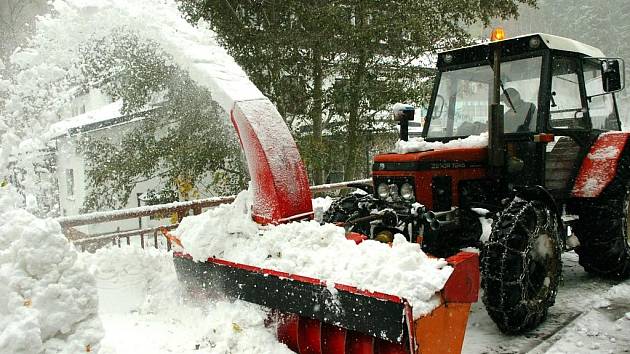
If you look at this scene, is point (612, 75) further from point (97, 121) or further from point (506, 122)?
point (97, 121)

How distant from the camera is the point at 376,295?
8.75 ft

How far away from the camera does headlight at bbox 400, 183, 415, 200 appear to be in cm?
435

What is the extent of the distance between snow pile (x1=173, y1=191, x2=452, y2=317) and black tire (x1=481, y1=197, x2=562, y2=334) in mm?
1186

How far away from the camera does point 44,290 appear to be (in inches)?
93.0

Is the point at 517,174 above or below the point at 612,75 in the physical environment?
below

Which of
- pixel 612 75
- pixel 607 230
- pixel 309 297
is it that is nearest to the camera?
pixel 309 297

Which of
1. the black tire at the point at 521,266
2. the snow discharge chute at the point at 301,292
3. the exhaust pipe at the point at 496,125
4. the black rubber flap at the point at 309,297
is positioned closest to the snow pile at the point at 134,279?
the snow discharge chute at the point at 301,292

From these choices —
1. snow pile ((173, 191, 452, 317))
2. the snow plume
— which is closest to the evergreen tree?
the snow plume

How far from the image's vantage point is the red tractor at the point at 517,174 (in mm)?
3999

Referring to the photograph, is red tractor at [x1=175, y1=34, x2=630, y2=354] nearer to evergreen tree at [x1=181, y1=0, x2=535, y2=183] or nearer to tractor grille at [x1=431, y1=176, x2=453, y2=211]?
tractor grille at [x1=431, y1=176, x2=453, y2=211]

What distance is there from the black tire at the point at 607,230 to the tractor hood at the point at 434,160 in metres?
1.33

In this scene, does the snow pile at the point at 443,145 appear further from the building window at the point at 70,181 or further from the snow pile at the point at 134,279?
the building window at the point at 70,181

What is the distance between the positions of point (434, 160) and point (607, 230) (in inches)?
78.5

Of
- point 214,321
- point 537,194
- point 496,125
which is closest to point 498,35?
point 496,125
